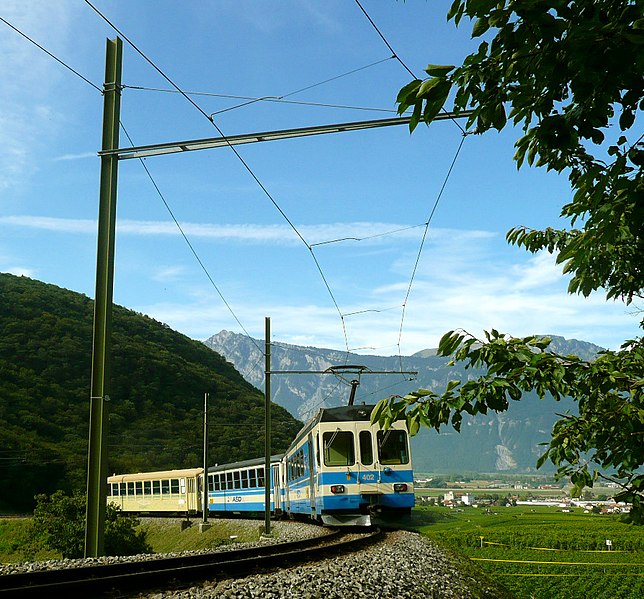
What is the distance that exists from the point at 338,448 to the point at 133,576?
38.7 feet

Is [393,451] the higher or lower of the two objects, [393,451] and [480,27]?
the lower

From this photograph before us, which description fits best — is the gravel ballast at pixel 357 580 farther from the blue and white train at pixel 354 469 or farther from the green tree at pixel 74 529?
the green tree at pixel 74 529

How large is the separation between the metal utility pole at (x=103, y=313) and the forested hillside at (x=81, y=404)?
194ft

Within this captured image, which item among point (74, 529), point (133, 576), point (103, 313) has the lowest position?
point (74, 529)

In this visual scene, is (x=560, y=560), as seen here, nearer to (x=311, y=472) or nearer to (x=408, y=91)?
(x=311, y=472)

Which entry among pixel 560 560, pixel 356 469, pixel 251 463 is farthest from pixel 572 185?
pixel 560 560

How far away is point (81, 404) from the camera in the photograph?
84.3 m

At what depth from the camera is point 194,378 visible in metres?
102

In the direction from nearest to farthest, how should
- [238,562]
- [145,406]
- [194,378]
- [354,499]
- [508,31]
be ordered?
[508,31]
[238,562]
[354,499]
[145,406]
[194,378]

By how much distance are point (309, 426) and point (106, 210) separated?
11.4m

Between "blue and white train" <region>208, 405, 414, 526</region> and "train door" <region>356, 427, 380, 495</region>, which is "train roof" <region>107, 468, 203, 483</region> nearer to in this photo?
"blue and white train" <region>208, 405, 414, 526</region>

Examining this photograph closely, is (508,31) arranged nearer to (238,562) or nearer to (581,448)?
(581,448)

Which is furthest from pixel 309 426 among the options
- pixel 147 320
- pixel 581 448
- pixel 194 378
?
pixel 147 320

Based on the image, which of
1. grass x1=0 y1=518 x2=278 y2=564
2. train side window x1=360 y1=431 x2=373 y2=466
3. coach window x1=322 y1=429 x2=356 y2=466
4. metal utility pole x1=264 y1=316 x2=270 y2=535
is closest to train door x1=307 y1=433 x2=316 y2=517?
coach window x1=322 y1=429 x2=356 y2=466
